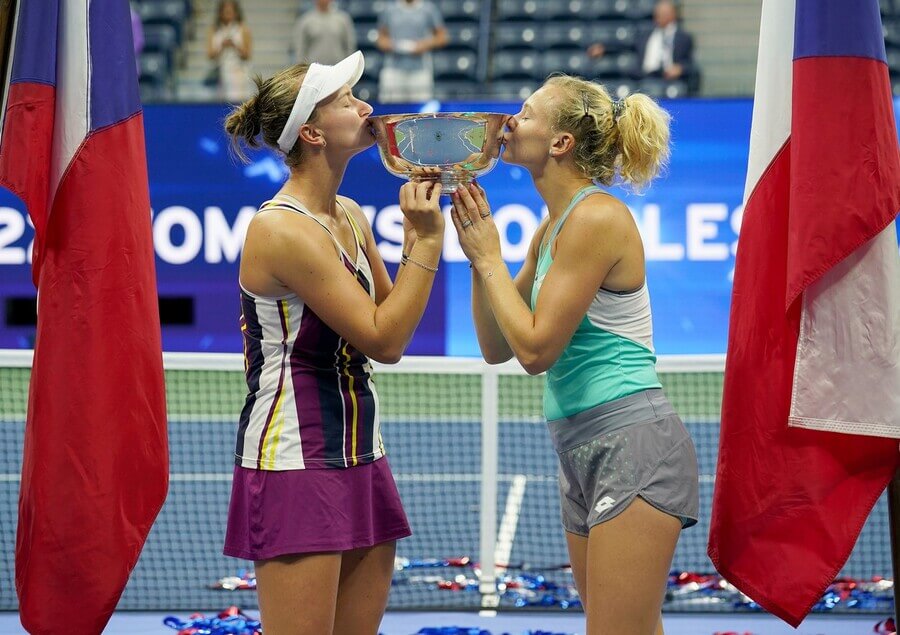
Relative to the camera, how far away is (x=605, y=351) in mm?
3168

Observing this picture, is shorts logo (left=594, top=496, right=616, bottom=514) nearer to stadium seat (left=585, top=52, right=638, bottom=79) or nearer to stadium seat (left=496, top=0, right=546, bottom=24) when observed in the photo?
stadium seat (left=585, top=52, right=638, bottom=79)

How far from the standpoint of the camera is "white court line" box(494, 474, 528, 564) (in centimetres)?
627

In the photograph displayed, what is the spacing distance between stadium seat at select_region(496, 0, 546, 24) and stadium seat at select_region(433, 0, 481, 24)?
297mm

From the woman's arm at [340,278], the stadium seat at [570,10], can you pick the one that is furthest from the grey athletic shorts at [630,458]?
the stadium seat at [570,10]

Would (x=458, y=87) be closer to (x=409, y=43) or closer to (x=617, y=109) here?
(x=409, y=43)

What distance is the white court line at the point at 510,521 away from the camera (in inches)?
247

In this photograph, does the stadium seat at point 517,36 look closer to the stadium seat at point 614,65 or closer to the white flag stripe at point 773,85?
the stadium seat at point 614,65

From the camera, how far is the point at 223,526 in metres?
6.69

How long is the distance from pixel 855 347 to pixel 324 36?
1020cm

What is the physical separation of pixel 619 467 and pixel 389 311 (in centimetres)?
73

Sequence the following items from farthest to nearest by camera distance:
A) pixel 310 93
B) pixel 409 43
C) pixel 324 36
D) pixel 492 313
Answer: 1. pixel 409 43
2. pixel 324 36
3. pixel 492 313
4. pixel 310 93

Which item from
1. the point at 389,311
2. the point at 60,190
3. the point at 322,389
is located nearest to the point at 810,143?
the point at 389,311

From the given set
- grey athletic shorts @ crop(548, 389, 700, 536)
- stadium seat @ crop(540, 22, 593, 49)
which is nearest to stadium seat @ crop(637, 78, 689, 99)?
stadium seat @ crop(540, 22, 593, 49)

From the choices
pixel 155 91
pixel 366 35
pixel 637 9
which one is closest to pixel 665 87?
A: pixel 637 9
